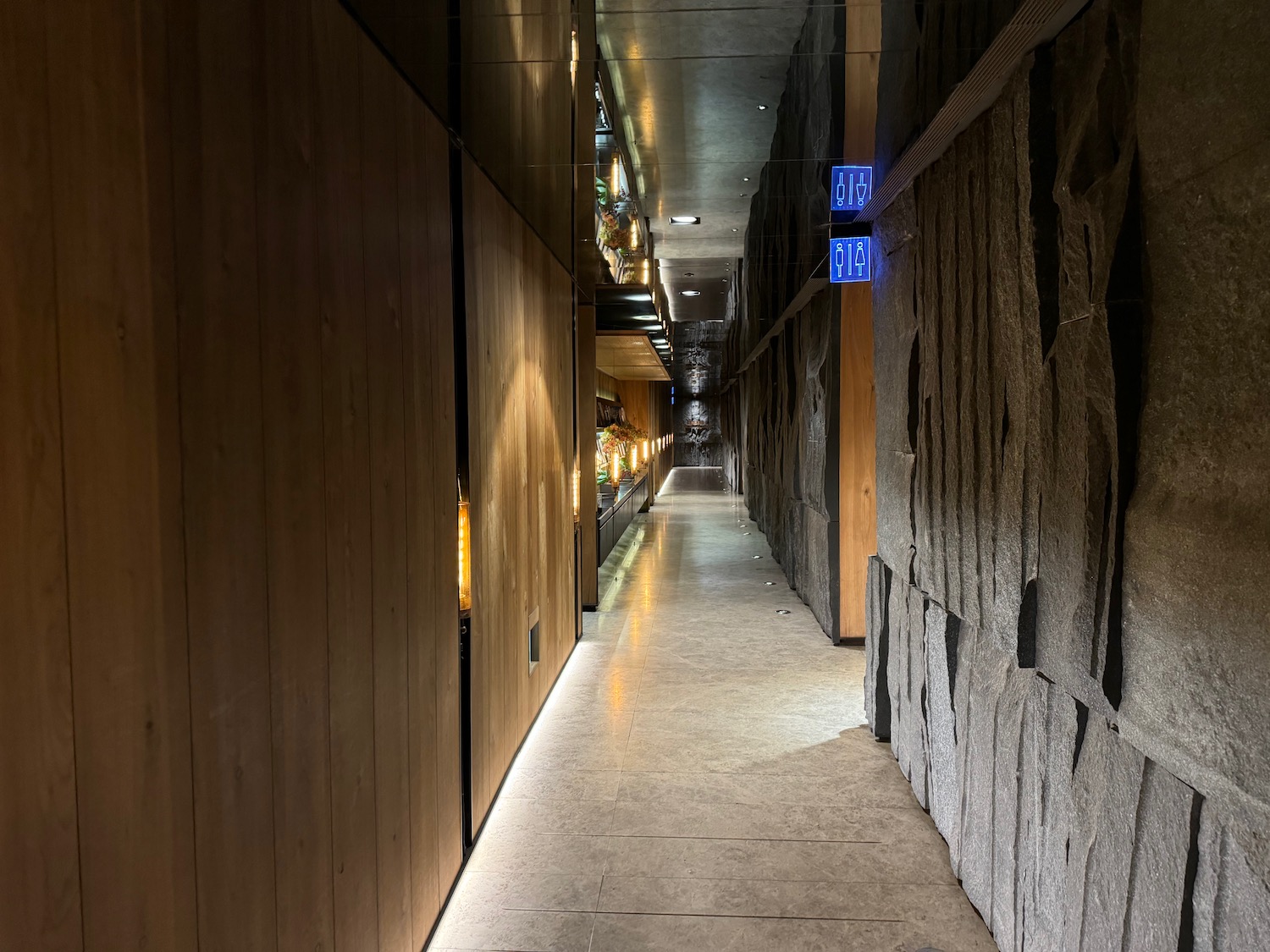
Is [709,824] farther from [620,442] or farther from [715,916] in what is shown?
[620,442]

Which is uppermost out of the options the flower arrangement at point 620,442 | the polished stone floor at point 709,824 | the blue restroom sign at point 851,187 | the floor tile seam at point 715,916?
the blue restroom sign at point 851,187

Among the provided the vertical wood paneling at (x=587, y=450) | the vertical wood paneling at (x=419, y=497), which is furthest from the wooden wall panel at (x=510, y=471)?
the vertical wood paneling at (x=587, y=450)

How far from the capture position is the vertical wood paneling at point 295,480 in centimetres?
159

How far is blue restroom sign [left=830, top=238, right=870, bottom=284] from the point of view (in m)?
4.43

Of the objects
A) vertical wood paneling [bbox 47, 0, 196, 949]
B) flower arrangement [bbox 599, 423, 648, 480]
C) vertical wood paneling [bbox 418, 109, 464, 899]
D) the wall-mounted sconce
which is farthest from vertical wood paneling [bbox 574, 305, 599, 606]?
vertical wood paneling [bbox 47, 0, 196, 949]

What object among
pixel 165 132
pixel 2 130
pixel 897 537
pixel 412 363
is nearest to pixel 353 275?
pixel 412 363

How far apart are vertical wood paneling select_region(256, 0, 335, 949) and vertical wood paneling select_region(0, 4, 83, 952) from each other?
1.71ft

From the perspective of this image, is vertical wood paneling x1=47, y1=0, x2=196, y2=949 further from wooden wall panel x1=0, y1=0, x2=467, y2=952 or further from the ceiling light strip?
the ceiling light strip

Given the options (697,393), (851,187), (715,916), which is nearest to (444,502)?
(715,916)

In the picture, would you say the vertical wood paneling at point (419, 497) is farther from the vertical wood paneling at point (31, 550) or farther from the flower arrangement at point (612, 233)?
the flower arrangement at point (612, 233)

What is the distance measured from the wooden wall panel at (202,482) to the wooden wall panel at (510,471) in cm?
84

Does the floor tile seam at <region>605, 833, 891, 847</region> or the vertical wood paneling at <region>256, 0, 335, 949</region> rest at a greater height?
the vertical wood paneling at <region>256, 0, 335, 949</region>

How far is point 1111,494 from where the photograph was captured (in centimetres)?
176

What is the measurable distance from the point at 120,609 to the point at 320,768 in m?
0.77
